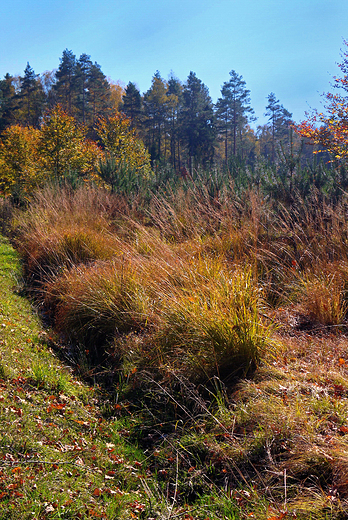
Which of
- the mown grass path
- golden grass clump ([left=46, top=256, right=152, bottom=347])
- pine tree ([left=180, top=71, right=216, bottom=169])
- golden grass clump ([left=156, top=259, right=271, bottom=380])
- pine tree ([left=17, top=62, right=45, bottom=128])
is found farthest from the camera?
pine tree ([left=17, top=62, right=45, bottom=128])

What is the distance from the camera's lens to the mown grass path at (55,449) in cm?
238

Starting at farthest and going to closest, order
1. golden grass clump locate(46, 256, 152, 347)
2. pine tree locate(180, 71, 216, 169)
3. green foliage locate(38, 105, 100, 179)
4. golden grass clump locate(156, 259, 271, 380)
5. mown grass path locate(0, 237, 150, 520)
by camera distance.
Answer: pine tree locate(180, 71, 216, 169), green foliage locate(38, 105, 100, 179), golden grass clump locate(46, 256, 152, 347), golden grass clump locate(156, 259, 271, 380), mown grass path locate(0, 237, 150, 520)

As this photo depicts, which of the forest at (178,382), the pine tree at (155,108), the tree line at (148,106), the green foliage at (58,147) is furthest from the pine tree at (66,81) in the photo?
the forest at (178,382)

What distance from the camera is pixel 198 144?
42.1m

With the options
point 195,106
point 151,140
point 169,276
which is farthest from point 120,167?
point 151,140

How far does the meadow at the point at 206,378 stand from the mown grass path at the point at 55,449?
0.6 inches

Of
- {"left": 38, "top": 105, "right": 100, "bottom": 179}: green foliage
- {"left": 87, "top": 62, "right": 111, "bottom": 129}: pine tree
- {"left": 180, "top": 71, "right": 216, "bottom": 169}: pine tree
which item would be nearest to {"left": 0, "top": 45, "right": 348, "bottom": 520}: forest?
{"left": 38, "top": 105, "right": 100, "bottom": 179}: green foliage

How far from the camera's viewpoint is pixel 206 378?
357 cm

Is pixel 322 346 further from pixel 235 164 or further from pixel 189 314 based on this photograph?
pixel 235 164

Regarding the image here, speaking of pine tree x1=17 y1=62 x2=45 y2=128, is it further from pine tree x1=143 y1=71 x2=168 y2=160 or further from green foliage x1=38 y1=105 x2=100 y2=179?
green foliage x1=38 y1=105 x2=100 y2=179

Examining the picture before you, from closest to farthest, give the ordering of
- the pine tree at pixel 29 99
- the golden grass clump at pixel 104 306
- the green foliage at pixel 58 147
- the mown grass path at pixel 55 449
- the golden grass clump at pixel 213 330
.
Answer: the mown grass path at pixel 55 449 < the golden grass clump at pixel 213 330 < the golden grass clump at pixel 104 306 < the green foliage at pixel 58 147 < the pine tree at pixel 29 99

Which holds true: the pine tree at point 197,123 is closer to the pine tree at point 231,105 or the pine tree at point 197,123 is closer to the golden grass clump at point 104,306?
the pine tree at point 231,105

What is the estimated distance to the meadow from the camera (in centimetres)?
247

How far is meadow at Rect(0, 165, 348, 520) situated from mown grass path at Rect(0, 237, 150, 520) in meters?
0.02
